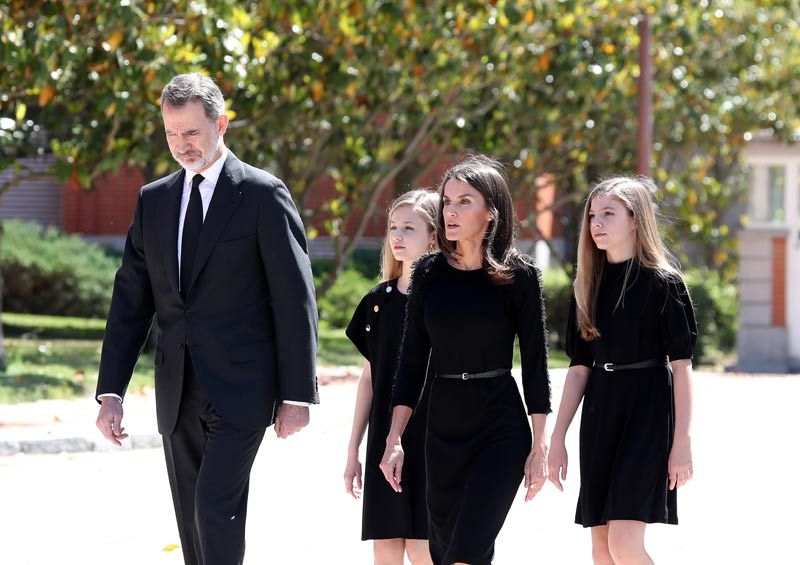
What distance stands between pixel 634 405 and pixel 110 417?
6.14 ft

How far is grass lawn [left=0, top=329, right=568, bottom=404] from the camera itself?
14.5 metres

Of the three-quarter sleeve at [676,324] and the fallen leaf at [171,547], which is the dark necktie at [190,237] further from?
the fallen leaf at [171,547]

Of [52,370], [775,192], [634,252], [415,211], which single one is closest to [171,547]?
[415,211]

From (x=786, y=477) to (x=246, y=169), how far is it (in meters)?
6.37

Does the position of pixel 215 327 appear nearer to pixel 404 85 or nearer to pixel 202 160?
pixel 202 160

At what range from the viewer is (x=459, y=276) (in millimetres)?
4938

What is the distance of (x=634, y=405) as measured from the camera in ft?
17.1

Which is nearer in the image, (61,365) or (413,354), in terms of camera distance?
(413,354)

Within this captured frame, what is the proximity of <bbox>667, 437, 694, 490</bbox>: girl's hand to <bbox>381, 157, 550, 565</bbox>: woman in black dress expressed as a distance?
0.60 m

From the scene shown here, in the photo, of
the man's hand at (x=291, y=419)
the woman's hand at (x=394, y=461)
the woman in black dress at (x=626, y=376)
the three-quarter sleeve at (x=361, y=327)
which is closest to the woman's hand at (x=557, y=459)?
the woman in black dress at (x=626, y=376)

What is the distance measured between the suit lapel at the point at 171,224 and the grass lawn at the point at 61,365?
29.7ft

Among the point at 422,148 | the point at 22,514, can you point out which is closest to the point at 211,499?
the point at 22,514

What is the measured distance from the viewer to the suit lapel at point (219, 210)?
485 cm

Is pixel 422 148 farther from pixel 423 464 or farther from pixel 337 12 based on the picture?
pixel 423 464
